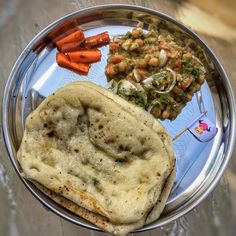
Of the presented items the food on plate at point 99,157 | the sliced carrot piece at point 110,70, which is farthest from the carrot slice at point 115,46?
the food on plate at point 99,157

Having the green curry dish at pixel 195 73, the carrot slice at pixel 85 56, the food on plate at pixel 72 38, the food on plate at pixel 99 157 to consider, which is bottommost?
the food on plate at pixel 99 157

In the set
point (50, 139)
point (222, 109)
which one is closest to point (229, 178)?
point (222, 109)

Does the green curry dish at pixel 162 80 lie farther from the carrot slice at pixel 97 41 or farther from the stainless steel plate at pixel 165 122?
the carrot slice at pixel 97 41

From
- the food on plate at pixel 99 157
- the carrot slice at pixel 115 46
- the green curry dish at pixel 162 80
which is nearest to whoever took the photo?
the food on plate at pixel 99 157

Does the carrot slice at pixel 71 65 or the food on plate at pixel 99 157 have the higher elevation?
the carrot slice at pixel 71 65

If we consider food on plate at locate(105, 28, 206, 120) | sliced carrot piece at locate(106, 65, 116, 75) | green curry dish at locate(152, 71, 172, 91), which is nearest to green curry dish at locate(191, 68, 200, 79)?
food on plate at locate(105, 28, 206, 120)

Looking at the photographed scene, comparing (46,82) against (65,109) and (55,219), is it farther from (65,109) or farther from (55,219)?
(55,219)

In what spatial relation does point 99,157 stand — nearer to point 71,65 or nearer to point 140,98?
point 140,98

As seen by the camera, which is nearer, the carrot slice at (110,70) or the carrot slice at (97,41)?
the carrot slice at (110,70)
